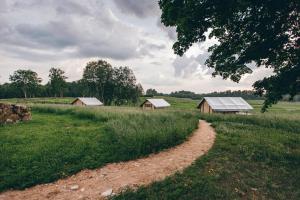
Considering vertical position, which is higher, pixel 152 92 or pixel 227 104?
pixel 152 92

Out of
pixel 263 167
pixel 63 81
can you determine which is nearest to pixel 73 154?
pixel 263 167

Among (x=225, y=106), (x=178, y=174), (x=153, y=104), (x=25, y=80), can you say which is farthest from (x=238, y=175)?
(x=25, y=80)

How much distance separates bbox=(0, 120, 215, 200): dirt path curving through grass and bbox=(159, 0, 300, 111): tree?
5041mm

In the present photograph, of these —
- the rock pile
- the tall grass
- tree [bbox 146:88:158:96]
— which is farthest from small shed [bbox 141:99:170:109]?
tree [bbox 146:88:158:96]

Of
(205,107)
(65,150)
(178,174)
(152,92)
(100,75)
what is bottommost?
(178,174)

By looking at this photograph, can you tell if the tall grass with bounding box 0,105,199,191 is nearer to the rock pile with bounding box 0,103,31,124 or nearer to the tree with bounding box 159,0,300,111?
the tree with bounding box 159,0,300,111

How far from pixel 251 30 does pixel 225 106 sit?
37.1m

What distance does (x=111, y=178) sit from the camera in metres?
8.28

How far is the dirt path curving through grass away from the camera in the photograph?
23.9 ft

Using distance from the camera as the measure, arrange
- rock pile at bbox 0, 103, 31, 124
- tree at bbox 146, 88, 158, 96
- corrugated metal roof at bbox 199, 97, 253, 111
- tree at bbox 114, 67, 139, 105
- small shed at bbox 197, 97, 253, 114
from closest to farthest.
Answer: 1. rock pile at bbox 0, 103, 31, 124
2. small shed at bbox 197, 97, 253, 114
3. corrugated metal roof at bbox 199, 97, 253, 111
4. tree at bbox 114, 67, 139, 105
5. tree at bbox 146, 88, 158, 96

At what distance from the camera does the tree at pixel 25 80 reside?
98750 mm

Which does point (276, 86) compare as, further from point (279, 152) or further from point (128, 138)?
point (128, 138)

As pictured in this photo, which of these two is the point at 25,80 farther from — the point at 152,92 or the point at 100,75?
the point at 152,92

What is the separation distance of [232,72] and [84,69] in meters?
77.5
